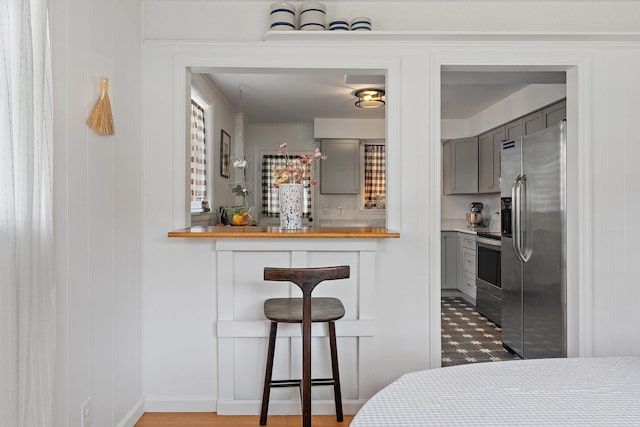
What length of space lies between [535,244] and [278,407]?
2086 millimetres

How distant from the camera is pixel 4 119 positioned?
1256 mm

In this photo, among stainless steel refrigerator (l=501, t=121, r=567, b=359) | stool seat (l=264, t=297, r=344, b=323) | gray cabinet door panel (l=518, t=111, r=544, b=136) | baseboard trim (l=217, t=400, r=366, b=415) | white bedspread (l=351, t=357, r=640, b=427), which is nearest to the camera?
white bedspread (l=351, t=357, r=640, b=427)

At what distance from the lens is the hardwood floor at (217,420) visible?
8.01 ft

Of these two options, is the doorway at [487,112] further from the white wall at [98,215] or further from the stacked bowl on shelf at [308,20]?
Answer: the white wall at [98,215]

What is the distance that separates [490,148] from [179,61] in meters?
4.16

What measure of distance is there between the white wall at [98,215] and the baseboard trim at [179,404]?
10cm

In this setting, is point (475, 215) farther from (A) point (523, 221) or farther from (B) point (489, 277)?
(A) point (523, 221)

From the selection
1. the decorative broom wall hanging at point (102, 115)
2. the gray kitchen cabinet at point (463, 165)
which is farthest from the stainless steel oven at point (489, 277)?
the decorative broom wall hanging at point (102, 115)

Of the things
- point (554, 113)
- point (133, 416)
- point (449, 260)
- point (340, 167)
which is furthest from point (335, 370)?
point (340, 167)

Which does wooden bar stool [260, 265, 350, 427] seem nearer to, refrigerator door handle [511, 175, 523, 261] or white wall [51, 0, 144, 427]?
white wall [51, 0, 144, 427]

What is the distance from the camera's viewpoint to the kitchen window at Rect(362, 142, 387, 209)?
268 inches

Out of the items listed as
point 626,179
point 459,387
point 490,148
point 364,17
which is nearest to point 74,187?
point 459,387

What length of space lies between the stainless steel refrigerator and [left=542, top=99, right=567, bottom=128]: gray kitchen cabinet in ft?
1.94

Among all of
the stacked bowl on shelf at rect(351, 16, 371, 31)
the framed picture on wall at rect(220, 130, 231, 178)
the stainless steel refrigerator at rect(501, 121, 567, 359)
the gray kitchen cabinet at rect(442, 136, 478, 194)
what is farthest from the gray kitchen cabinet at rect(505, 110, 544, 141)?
the framed picture on wall at rect(220, 130, 231, 178)
